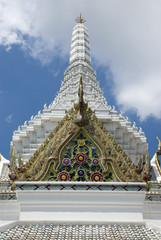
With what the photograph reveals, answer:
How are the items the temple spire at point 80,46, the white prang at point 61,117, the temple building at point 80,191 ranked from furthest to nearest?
the temple spire at point 80,46
the white prang at point 61,117
the temple building at point 80,191

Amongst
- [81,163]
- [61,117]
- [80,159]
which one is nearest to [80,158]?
[80,159]

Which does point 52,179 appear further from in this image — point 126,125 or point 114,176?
point 126,125

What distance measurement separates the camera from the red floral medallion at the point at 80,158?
947 centimetres

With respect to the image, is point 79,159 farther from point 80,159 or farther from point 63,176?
point 63,176

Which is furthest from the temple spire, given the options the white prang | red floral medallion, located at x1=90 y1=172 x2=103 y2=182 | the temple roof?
red floral medallion, located at x1=90 y1=172 x2=103 y2=182

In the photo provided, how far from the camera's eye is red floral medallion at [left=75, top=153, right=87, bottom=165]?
9.47m

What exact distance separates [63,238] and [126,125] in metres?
8.75

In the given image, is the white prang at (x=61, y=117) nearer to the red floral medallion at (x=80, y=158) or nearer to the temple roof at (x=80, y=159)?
the temple roof at (x=80, y=159)

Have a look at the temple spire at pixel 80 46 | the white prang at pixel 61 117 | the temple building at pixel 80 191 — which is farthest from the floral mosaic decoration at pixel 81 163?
the temple spire at pixel 80 46

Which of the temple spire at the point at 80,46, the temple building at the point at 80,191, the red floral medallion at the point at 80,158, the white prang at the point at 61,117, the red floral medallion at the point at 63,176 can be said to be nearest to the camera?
the temple building at the point at 80,191

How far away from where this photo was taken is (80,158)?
31.2 ft

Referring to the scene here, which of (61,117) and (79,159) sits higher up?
(61,117)

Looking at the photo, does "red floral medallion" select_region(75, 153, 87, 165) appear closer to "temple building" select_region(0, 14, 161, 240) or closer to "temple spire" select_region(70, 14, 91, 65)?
"temple building" select_region(0, 14, 161, 240)

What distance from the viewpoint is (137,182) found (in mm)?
8977
